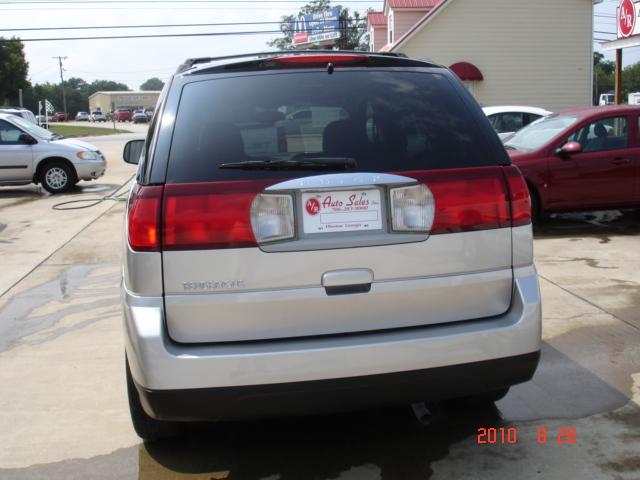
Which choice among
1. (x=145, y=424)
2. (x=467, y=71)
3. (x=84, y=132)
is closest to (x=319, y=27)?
(x=84, y=132)

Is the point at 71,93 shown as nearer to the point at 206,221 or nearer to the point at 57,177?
the point at 57,177

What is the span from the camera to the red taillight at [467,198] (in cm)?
293

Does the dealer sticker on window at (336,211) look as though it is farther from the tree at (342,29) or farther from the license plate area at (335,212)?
the tree at (342,29)

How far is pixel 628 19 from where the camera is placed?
52.6 feet

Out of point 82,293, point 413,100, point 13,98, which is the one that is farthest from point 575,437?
point 13,98

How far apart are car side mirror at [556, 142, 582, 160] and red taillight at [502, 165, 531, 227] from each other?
20.7 ft

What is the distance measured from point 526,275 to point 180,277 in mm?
1415

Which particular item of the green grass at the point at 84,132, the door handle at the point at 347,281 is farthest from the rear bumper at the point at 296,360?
the green grass at the point at 84,132

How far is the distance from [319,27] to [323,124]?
196 ft

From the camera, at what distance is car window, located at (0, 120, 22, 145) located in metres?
15.1

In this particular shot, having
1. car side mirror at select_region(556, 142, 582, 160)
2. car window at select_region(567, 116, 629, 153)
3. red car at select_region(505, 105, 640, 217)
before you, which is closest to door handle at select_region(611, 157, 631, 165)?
red car at select_region(505, 105, 640, 217)

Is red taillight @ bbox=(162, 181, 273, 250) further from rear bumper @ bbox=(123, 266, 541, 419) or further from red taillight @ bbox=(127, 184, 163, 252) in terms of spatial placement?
rear bumper @ bbox=(123, 266, 541, 419)

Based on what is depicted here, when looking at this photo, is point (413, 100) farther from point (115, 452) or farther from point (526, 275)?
point (115, 452)

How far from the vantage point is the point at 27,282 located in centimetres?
729
